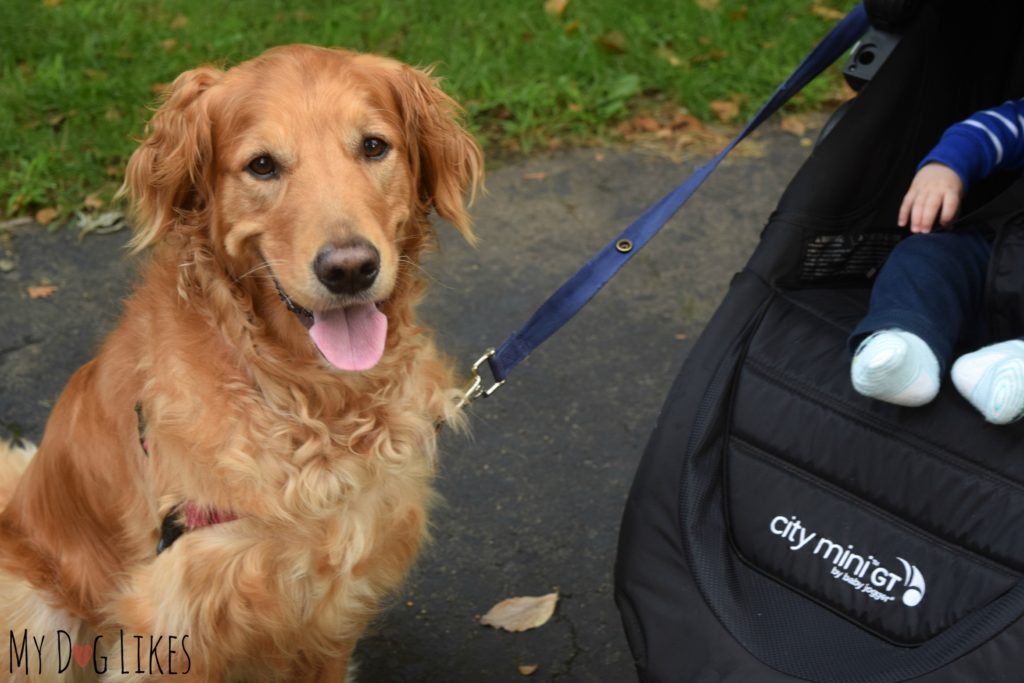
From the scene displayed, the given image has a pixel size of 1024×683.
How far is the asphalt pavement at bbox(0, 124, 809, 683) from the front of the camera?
307 cm

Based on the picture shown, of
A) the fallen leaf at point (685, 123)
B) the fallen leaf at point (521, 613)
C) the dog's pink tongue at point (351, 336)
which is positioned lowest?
the fallen leaf at point (521, 613)

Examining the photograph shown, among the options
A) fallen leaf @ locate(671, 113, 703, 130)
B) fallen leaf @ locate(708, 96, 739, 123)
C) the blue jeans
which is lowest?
fallen leaf @ locate(671, 113, 703, 130)

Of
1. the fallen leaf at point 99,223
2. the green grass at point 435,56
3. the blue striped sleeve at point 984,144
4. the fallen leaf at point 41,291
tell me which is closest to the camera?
the blue striped sleeve at point 984,144

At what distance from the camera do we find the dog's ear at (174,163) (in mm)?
2295

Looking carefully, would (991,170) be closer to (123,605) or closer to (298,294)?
(298,294)

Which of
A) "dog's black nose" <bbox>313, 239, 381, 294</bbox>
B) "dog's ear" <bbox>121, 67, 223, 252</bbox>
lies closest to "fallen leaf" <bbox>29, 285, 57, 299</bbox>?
"dog's ear" <bbox>121, 67, 223, 252</bbox>

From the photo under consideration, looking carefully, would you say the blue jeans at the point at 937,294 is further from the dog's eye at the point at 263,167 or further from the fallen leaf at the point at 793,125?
the fallen leaf at the point at 793,125

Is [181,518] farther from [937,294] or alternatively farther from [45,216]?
[45,216]

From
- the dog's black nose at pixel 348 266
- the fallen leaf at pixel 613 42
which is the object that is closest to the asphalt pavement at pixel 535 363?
the dog's black nose at pixel 348 266

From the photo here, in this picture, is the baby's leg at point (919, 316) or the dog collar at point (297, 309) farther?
the dog collar at point (297, 309)

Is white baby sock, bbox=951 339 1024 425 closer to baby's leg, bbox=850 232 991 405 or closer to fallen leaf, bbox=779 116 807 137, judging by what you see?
baby's leg, bbox=850 232 991 405

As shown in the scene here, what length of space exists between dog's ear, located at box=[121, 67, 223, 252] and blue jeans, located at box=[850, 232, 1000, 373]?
4.70 feet

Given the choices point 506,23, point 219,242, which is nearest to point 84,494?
point 219,242

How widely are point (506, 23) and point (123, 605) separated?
161 inches
